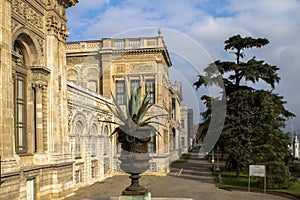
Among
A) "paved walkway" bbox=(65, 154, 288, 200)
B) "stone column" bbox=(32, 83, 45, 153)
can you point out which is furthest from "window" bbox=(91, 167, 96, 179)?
"stone column" bbox=(32, 83, 45, 153)

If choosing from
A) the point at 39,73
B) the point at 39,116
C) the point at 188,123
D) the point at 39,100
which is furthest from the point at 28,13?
the point at 188,123

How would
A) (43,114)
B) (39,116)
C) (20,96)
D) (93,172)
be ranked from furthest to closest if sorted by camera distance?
1. (93,172)
2. (43,114)
3. (39,116)
4. (20,96)

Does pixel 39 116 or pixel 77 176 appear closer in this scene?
pixel 39 116

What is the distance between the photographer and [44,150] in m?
17.9

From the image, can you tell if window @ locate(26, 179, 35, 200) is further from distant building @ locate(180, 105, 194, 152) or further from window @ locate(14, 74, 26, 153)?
distant building @ locate(180, 105, 194, 152)

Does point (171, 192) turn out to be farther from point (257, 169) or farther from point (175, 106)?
point (175, 106)

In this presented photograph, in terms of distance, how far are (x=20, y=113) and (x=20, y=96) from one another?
0.80 metres

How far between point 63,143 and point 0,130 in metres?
6.04

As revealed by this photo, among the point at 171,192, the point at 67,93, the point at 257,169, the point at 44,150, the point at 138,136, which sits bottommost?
the point at 171,192

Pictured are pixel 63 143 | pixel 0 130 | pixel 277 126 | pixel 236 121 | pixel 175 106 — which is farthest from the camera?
pixel 175 106

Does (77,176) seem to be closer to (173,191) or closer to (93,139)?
(93,139)

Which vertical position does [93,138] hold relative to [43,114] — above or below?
below

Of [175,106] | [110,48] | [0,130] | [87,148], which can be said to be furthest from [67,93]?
[175,106]

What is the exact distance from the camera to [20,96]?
16609 mm
